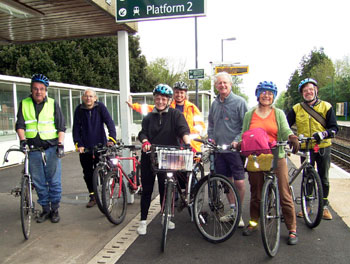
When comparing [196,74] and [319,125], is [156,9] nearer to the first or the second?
[319,125]

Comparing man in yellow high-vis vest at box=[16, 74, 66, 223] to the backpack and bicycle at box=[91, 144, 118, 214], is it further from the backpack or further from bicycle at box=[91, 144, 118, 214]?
the backpack

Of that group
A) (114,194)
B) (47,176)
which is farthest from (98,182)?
(47,176)

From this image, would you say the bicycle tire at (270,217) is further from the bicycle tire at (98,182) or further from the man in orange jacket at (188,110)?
the bicycle tire at (98,182)

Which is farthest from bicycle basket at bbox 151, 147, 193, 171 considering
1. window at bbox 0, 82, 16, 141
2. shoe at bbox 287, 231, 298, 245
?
window at bbox 0, 82, 16, 141

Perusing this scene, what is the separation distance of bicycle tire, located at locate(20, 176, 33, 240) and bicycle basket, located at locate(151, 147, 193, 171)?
1.77m

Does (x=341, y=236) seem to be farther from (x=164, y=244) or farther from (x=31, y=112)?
(x=31, y=112)

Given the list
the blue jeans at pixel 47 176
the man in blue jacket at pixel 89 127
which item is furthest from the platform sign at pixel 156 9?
the blue jeans at pixel 47 176

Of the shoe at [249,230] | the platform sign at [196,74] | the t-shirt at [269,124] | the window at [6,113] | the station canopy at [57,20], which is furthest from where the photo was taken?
the platform sign at [196,74]

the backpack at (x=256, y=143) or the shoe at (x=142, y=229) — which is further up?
the backpack at (x=256, y=143)

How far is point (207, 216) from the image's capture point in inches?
150

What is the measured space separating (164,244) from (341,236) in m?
2.17

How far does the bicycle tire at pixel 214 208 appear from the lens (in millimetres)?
3572

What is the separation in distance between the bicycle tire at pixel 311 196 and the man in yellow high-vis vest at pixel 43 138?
3.37 metres

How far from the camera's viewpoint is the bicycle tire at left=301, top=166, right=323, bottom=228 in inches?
152
